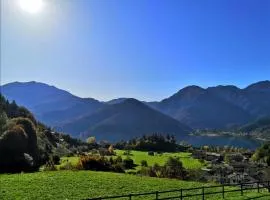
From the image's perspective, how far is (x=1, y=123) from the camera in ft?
340

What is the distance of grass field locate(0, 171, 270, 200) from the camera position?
44719mm

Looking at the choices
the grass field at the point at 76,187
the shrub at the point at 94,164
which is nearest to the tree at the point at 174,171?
the shrub at the point at 94,164

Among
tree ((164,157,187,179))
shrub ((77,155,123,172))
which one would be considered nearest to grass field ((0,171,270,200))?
shrub ((77,155,123,172))

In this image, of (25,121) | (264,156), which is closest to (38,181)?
(25,121)

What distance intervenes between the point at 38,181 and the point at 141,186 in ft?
41.9

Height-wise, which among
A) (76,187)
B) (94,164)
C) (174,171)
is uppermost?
(94,164)

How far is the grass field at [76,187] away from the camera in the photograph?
4472cm

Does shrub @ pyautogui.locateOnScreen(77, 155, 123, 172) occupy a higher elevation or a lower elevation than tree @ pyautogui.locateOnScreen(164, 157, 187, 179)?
higher

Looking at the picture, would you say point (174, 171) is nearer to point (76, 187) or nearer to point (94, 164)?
point (94, 164)

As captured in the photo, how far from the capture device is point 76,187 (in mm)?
51031

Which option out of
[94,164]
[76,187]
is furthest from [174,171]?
[76,187]

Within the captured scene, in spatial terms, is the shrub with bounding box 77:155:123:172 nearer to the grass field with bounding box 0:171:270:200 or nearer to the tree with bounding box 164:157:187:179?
the tree with bounding box 164:157:187:179

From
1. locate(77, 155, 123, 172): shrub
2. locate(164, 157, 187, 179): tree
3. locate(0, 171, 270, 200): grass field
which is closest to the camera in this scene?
locate(0, 171, 270, 200): grass field

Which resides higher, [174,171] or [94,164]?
[94,164]
